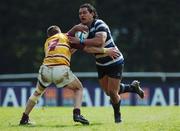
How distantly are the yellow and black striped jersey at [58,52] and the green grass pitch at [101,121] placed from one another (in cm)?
112

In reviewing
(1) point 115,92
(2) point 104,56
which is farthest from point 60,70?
(1) point 115,92

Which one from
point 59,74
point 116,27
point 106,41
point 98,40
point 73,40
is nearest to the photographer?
point 59,74

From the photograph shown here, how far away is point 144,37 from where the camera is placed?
47.6 metres

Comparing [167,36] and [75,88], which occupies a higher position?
[167,36]

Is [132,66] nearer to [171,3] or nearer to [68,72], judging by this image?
[171,3]

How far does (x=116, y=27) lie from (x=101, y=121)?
107ft

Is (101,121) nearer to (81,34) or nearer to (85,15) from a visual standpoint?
(81,34)

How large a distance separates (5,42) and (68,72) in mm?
33275

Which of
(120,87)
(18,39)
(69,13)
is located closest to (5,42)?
(18,39)

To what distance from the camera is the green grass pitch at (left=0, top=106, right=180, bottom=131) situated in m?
13.4

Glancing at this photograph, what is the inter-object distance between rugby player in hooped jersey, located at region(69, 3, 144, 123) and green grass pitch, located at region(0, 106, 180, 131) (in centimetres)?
58

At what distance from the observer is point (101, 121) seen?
15.3m

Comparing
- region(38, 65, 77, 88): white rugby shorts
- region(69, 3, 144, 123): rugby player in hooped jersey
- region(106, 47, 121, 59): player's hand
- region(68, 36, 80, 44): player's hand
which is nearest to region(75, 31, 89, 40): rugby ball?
region(69, 3, 144, 123): rugby player in hooped jersey

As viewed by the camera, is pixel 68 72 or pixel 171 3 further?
pixel 171 3
